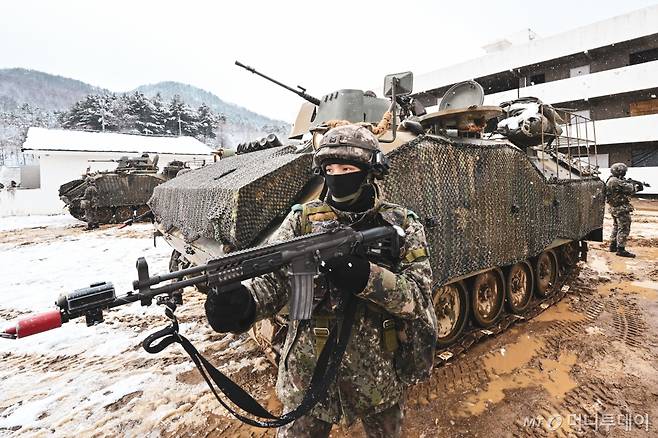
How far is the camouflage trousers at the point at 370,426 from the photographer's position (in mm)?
1901

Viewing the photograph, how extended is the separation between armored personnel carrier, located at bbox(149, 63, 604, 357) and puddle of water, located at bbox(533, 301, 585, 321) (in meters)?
0.19

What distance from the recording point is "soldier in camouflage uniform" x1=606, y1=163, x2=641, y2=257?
8.58 metres

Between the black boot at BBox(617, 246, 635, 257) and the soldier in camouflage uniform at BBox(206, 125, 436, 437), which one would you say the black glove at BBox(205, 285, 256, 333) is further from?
the black boot at BBox(617, 246, 635, 257)

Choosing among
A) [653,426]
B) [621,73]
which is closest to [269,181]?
[653,426]

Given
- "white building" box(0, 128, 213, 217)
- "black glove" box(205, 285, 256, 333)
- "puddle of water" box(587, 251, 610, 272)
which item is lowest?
Result: "puddle of water" box(587, 251, 610, 272)

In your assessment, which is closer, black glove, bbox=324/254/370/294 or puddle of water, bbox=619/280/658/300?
black glove, bbox=324/254/370/294

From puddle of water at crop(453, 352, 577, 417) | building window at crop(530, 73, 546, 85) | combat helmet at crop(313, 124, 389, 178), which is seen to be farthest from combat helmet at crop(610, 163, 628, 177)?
building window at crop(530, 73, 546, 85)

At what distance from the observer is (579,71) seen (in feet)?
74.4

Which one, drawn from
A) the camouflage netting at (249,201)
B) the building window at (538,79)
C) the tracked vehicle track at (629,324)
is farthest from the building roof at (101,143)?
the tracked vehicle track at (629,324)

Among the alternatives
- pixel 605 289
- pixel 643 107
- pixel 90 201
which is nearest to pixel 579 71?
pixel 643 107

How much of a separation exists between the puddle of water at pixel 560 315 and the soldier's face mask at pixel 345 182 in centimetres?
427

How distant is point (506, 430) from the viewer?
9.41 ft

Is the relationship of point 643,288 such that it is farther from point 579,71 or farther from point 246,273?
point 579,71

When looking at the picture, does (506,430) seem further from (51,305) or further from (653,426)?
(51,305)
